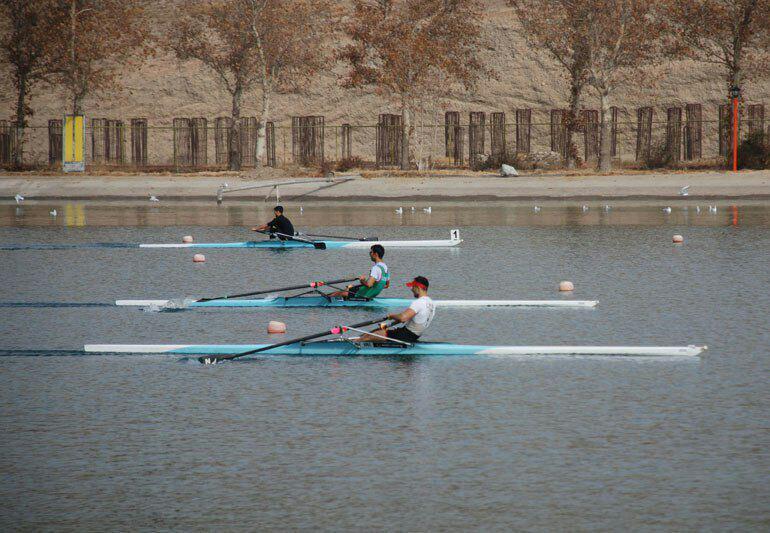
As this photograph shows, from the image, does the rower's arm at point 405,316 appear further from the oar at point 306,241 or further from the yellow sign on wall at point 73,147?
the yellow sign on wall at point 73,147

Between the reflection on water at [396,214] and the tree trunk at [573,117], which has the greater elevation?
the tree trunk at [573,117]

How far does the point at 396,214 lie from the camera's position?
3794 cm

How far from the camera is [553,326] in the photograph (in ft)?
51.8

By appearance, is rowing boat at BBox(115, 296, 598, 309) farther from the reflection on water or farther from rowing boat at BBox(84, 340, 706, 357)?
the reflection on water

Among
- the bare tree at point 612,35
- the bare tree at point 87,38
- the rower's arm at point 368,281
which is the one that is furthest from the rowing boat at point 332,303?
the bare tree at point 87,38

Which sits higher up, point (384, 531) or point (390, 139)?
point (390, 139)

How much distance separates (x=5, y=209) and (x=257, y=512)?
36.6m

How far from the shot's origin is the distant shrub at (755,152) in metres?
49.8

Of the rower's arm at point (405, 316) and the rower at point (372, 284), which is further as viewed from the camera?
the rower at point (372, 284)

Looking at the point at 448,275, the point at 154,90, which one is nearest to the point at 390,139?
the point at 154,90

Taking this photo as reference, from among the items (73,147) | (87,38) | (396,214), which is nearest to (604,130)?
(396,214)

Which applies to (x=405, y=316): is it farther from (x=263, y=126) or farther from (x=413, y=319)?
(x=263, y=126)

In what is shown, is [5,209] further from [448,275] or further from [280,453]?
[280,453]

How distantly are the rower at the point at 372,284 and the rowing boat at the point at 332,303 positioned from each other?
89 mm
